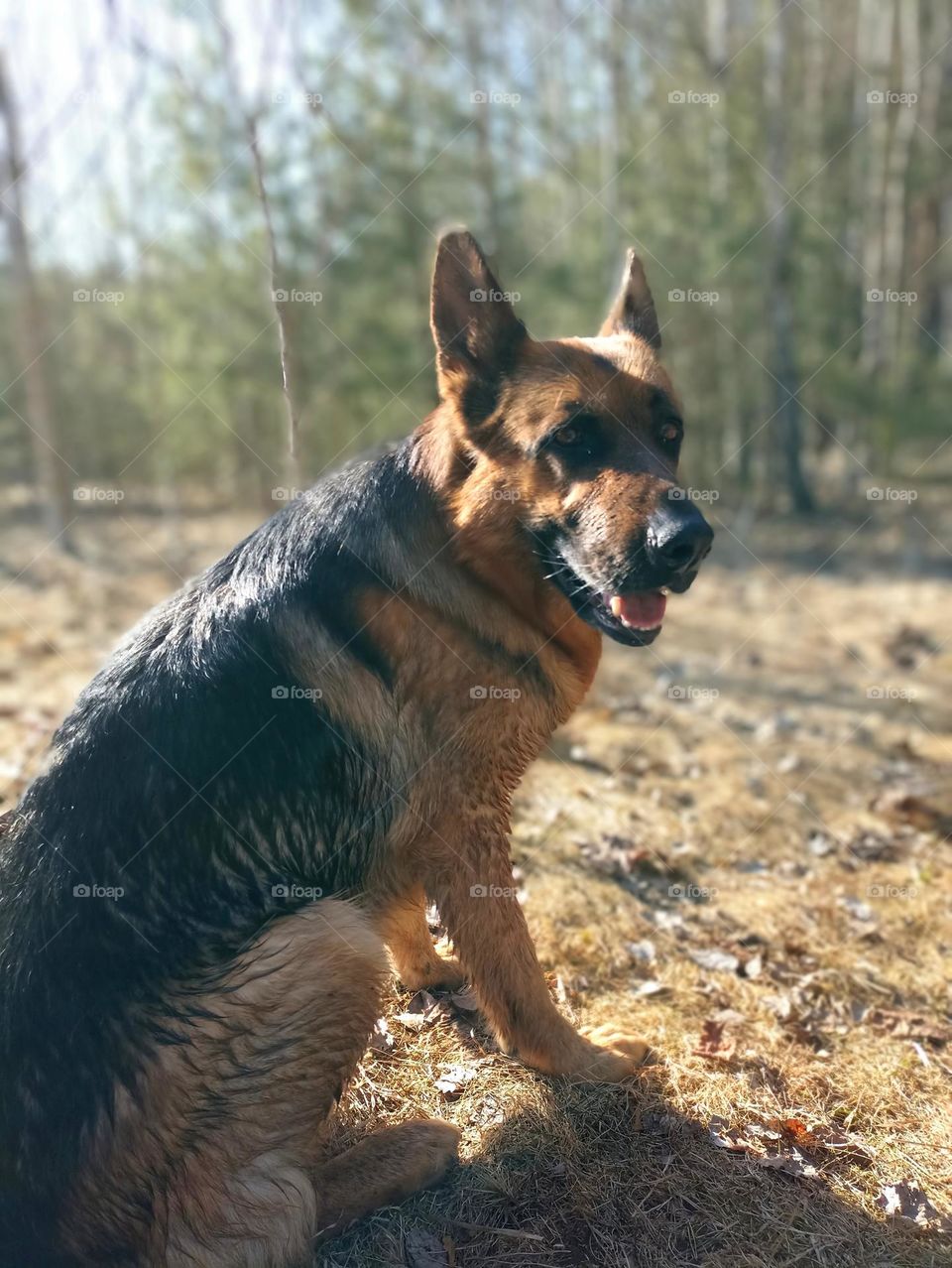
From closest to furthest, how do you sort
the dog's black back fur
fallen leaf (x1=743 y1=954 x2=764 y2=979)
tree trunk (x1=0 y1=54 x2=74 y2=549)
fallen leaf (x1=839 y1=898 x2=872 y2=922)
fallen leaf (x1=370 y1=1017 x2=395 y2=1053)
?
the dog's black back fur → fallen leaf (x1=370 y1=1017 x2=395 y2=1053) → fallen leaf (x1=743 y1=954 x2=764 y2=979) → fallen leaf (x1=839 y1=898 x2=872 y2=922) → tree trunk (x1=0 y1=54 x2=74 y2=549)

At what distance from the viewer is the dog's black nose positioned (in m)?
2.95

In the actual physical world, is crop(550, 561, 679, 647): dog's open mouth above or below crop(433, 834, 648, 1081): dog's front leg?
above

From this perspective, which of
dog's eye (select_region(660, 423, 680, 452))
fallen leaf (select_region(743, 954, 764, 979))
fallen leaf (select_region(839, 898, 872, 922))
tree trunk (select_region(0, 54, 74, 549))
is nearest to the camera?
dog's eye (select_region(660, 423, 680, 452))

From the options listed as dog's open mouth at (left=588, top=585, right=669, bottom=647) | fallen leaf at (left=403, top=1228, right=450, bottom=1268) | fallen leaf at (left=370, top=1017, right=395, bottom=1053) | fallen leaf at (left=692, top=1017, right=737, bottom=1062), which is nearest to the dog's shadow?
fallen leaf at (left=403, top=1228, right=450, bottom=1268)

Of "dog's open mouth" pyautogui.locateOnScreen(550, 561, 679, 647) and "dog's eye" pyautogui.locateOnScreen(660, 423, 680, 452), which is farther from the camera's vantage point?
"dog's eye" pyautogui.locateOnScreen(660, 423, 680, 452)

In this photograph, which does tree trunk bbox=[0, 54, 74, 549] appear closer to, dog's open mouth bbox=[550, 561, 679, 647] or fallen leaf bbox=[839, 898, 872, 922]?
dog's open mouth bbox=[550, 561, 679, 647]

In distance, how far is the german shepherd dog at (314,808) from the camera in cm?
244

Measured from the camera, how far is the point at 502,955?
319cm

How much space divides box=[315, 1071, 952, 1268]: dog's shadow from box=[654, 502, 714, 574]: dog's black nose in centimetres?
206

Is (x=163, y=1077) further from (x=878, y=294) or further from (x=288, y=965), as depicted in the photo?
(x=878, y=294)

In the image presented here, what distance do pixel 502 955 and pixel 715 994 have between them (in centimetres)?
144

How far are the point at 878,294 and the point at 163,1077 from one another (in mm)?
15620

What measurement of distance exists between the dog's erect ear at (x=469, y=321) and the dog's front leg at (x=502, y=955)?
1.75 meters

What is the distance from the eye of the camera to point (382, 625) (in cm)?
310
